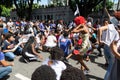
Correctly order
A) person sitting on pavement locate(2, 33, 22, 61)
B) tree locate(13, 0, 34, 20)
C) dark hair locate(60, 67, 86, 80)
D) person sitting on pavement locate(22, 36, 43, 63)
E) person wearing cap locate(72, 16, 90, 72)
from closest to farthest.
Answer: dark hair locate(60, 67, 86, 80), person wearing cap locate(72, 16, 90, 72), person sitting on pavement locate(2, 33, 22, 61), person sitting on pavement locate(22, 36, 43, 63), tree locate(13, 0, 34, 20)

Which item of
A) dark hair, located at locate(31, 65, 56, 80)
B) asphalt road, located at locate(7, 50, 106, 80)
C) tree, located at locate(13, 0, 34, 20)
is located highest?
dark hair, located at locate(31, 65, 56, 80)

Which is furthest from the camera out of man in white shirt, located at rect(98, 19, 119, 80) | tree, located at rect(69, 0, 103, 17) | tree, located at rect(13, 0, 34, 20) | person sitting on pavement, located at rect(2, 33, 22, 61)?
tree, located at rect(13, 0, 34, 20)

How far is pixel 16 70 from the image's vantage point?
8.58 m

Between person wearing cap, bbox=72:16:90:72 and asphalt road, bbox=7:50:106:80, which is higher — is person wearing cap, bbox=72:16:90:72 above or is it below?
above

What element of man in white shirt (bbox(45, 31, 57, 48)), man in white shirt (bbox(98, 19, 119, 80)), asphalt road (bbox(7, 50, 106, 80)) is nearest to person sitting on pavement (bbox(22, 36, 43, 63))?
asphalt road (bbox(7, 50, 106, 80))

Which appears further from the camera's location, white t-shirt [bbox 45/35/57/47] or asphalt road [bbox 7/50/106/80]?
white t-shirt [bbox 45/35/57/47]

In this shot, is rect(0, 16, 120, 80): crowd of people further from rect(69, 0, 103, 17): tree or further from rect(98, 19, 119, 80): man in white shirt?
rect(69, 0, 103, 17): tree

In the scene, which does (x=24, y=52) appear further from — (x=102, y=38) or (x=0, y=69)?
(x=102, y=38)

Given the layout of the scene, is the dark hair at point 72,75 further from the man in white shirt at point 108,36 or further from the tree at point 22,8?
the tree at point 22,8

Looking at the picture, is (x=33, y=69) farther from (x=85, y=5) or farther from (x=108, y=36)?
(x=85, y=5)

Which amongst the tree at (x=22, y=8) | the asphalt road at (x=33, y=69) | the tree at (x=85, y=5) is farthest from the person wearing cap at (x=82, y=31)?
the tree at (x=22, y=8)

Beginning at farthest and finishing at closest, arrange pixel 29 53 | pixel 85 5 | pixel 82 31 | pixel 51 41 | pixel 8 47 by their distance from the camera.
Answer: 1. pixel 85 5
2. pixel 51 41
3. pixel 29 53
4. pixel 8 47
5. pixel 82 31

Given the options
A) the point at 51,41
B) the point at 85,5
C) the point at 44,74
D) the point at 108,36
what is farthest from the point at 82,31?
the point at 85,5

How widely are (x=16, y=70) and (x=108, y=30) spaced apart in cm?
329
